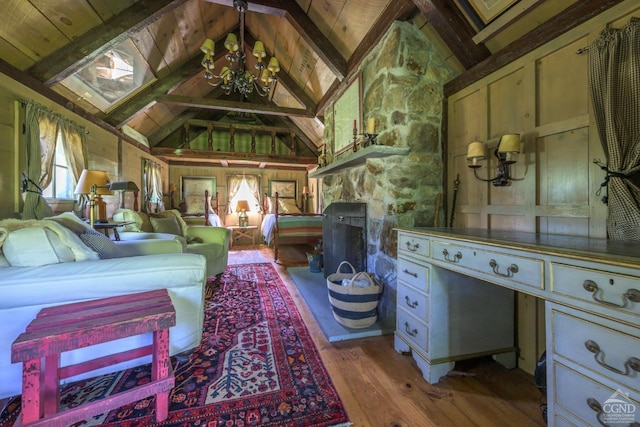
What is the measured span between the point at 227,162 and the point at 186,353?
5514 mm

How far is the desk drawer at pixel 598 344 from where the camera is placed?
2.32ft

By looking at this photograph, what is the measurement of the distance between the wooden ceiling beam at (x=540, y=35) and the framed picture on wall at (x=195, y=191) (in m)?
6.15

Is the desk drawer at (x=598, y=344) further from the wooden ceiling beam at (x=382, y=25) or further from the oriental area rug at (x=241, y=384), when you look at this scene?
the wooden ceiling beam at (x=382, y=25)

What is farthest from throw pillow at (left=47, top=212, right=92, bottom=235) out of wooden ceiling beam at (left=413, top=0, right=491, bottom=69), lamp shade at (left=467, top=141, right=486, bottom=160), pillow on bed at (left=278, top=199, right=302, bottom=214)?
pillow on bed at (left=278, top=199, right=302, bottom=214)

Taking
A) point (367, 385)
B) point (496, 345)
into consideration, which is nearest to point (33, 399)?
point (367, 385)

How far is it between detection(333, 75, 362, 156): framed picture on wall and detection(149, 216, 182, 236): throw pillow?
7.79 ft

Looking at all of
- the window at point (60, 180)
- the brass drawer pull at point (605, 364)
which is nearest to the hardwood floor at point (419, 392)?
the brass drawer pull at point (605, 364)

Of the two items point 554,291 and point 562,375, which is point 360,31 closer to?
point 554,291

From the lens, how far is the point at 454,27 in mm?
1779

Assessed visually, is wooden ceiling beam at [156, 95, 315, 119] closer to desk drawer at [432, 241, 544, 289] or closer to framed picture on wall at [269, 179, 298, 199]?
framed picture on wall at [269, 179, 298, 199]

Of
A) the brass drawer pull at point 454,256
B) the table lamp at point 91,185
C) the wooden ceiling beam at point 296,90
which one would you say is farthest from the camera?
the wooden ceiling beam at point 296,90

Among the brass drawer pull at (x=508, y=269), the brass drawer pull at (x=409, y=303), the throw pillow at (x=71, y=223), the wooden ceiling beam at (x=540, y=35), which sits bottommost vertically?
the brass drawer pull at (x=409, y=303)

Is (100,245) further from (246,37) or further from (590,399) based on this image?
(246,37)

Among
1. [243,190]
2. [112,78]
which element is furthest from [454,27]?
[243,190]
